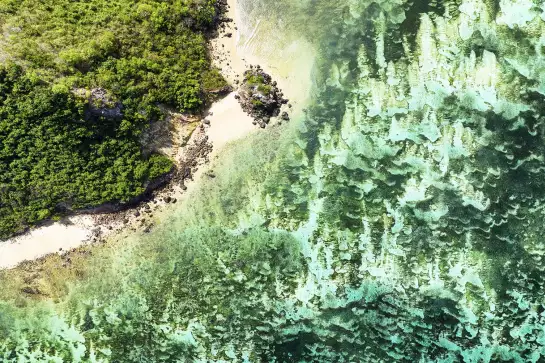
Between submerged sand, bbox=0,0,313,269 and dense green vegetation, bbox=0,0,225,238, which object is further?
submerged sand, bbox=0,0,313,269

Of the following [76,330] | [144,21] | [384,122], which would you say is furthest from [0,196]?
[384,122]

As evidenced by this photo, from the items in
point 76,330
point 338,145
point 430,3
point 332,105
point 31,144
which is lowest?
point 76,330

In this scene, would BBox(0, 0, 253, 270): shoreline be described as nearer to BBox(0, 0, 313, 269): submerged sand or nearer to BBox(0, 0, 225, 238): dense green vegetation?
BBox(0, 0, 313, 269): submerged sand

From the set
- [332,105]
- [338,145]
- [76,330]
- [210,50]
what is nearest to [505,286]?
[338,145]

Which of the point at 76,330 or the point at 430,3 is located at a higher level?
the point at 430,3

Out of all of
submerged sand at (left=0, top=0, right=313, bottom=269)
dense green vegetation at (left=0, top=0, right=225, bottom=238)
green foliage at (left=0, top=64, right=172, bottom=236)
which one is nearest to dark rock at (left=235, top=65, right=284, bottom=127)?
submerged sand at (left=0, top=0, right=313, bottom=269)

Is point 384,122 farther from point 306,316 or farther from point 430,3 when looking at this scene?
point 306,316

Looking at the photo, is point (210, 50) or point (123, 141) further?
point (210, 50)

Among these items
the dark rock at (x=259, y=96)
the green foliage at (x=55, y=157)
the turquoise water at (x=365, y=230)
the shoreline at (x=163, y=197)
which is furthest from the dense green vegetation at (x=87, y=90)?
the turquoise water at (x=365, y=230)
